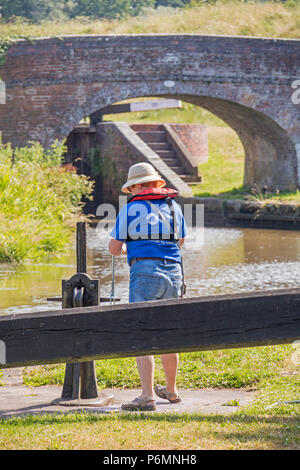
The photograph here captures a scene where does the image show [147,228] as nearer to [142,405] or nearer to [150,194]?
[150,194]

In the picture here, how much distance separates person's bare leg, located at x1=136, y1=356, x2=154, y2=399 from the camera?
15.5 ft

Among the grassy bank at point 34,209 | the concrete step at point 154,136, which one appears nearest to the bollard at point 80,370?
the grassy bank at point 34,209

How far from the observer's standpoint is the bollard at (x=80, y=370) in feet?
16.1

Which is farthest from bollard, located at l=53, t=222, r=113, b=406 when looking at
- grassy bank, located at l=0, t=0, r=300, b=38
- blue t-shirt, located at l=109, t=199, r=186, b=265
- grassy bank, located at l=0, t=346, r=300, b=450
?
grassy bank, located at l=0, t=0, r=300, b=38

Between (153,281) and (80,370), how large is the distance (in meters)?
0.77

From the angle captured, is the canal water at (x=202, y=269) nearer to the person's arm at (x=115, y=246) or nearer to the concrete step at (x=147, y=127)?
the person's arm at (x=115, y=246)

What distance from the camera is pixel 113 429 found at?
12.7 ft

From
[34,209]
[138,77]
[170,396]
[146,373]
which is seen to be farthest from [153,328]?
[138,77]

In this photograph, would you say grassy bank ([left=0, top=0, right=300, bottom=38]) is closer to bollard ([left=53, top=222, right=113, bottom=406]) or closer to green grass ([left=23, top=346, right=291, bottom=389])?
green grass ([left=23, top=346, right=291, bottom=389])

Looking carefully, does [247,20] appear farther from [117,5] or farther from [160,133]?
[117,5]

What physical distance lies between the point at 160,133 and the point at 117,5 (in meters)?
13.6

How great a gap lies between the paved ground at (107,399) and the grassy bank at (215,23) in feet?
59.6

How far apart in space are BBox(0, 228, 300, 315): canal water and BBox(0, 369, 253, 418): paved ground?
3.17m

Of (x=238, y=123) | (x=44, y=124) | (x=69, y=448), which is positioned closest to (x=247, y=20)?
(x=238, y=123)
